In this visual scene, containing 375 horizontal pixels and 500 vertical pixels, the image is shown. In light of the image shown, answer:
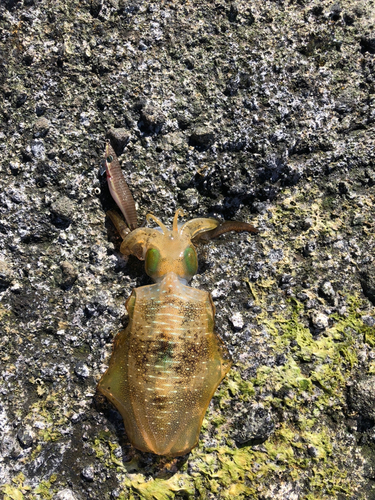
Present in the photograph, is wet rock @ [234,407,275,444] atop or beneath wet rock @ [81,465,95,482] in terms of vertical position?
atop

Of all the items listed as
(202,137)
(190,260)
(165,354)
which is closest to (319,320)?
(190,260)

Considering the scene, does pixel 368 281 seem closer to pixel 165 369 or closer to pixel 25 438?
pixel 165 369

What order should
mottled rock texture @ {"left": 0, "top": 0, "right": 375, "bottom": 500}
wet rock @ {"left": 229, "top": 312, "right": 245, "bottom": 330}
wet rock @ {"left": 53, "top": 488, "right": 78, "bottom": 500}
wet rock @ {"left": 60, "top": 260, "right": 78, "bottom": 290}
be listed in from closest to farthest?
wet rock @ {"left": 53, "top": 488, "right": 78, "bottom": 500}, mottled rock texture @ {"left": 0, "top": 0, "right": 375, "bottom": 500}, wet rock @ {"left": 60, "top": 260, "right": 78, "bottom": 290}, wet rock @ {"left": 229, "top": 312, "right": 245, "bottom": 330}

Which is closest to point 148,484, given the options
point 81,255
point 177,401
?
point 177,401

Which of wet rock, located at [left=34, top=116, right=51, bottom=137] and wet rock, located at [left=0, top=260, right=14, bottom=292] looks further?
wet rock, located at [left=34, top=116, right=51, bottom=137]

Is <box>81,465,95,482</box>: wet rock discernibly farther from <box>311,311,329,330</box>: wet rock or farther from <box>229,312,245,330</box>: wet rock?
<box>311,311,329,330</box>: wet rock

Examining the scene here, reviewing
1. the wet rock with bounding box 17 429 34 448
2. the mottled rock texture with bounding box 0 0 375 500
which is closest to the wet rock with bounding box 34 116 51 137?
the mottled rock texture with bounding box 0 0 375 500

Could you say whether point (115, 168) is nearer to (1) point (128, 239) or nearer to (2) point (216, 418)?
(1) point (128, 239)
